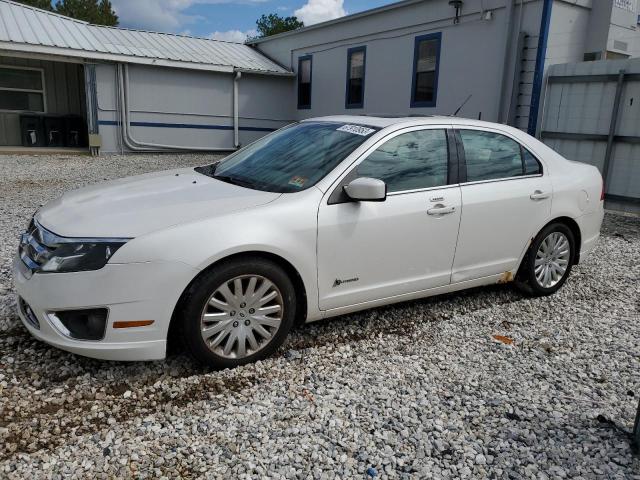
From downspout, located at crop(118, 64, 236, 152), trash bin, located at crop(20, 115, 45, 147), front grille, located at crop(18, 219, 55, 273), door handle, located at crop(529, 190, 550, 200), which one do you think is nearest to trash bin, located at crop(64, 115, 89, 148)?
trash bin, located at crop(20, 115, 45, 147)

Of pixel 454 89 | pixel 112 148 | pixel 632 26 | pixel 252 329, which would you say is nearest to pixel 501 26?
pixel 454 89

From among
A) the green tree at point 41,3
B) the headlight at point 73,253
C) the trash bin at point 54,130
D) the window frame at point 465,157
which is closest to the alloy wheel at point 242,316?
the headlight at point 73,253

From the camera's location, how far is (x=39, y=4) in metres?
42.0

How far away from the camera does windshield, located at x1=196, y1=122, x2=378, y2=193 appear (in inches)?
140

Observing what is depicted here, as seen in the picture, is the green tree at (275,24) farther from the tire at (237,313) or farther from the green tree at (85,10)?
the tire at (237,313)

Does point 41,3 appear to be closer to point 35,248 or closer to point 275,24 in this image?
point 275,24

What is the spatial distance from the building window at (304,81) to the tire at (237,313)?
49.9ft

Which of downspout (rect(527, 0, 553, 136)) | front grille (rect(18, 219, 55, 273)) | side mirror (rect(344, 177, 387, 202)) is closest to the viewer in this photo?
front grille (rect(18, 219, 55, 273))

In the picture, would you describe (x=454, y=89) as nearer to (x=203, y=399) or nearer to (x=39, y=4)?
(x=203, y=399)

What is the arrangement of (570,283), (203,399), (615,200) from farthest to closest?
(615,200), (570,283), (203,399)

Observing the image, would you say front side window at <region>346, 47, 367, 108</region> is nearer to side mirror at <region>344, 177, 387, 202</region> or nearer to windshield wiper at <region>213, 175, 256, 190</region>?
windshield wiper at <region>213, 175, 256, 190</region>

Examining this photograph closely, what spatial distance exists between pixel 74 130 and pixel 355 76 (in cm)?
895

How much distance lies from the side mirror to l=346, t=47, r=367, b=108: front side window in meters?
12.3

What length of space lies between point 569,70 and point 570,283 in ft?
19.8
